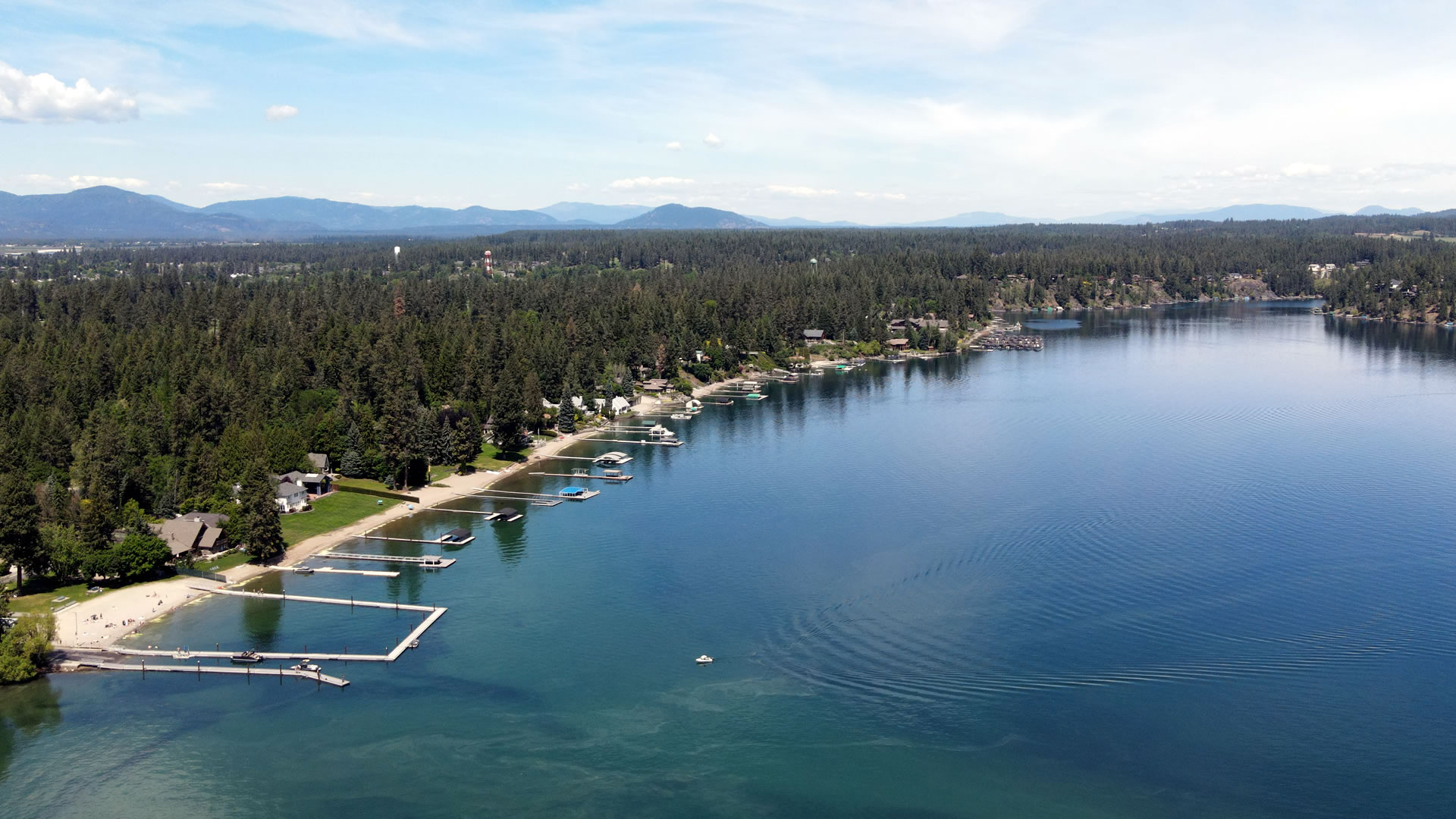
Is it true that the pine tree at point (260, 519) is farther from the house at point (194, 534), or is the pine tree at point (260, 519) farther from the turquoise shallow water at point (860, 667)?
the turquoise shallow water at point (860, 667)

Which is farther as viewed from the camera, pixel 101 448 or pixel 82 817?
pixel 101 448

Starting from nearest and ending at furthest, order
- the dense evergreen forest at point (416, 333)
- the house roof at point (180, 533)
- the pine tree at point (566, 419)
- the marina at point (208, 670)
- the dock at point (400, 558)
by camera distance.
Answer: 1. the marina at point (208, 670)
2. the house roof at point (180, 533)
3. the dock at point (400, 558)
4. the dense evergreen forest at point (416, 333)
5. the pine tree at point (566, 419)

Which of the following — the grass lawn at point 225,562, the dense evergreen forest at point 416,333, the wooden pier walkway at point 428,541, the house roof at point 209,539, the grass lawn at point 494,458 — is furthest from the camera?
the grass lawn at point 494,458

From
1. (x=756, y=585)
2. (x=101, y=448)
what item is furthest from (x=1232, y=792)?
(x=101, y=448)

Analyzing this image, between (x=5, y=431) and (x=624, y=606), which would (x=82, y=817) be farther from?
(x=5, y=431)

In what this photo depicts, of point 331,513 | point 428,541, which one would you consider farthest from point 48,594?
point 428,541

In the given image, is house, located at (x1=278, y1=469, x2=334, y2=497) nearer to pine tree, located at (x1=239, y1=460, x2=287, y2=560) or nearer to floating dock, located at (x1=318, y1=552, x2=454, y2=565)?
pine tree, located at (x1=239, y1=460, x2=287, y2=560)

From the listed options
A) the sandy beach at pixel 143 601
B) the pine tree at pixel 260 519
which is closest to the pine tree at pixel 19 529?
the sandy beach at pixel 143 601
